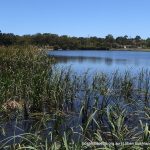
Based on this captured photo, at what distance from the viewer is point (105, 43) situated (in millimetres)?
137875

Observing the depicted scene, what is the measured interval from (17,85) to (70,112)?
1893 millimetres

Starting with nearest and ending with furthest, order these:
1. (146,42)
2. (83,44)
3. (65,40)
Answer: (65,40) < (83,44) < (146,42)

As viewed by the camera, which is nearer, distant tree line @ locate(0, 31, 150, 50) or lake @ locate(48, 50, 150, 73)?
lake @ locate(48, 50, 150, 73)

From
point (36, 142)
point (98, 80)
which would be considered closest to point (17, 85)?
point (98, 80)

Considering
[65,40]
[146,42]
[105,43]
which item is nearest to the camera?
[65,40]

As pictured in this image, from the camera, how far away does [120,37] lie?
481 feet

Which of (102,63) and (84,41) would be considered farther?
(84,41)

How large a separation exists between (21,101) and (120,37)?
136 meters

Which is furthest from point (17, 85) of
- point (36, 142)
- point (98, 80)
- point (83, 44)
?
point (83, 44)

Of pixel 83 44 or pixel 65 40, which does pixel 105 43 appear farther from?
pixel 65 40

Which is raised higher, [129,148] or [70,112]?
[129,148]

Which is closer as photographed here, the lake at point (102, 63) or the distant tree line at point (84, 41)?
the lake at point (102, 63)

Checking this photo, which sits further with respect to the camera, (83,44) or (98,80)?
(83,44)

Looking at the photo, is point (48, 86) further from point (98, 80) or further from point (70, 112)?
point (98, 80)
